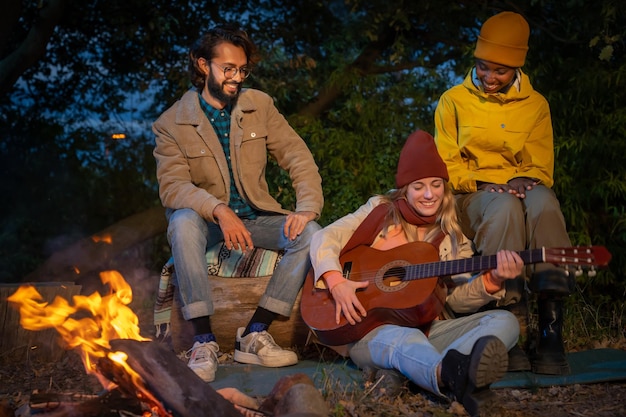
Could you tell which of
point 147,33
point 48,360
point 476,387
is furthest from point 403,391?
point 147,33

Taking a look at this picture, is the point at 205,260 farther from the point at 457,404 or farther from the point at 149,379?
the point at 457,404

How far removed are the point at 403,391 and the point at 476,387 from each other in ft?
2.03

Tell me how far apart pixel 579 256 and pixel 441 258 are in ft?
3.14

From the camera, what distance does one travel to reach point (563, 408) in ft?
12.4

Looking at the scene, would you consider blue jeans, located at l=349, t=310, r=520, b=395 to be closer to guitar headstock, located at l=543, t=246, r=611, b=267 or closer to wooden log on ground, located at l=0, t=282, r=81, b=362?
guitar headstock, located at l=543, t=246, r=611, b=267

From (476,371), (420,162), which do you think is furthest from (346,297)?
(476,371)

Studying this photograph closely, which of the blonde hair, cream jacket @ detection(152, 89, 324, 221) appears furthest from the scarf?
cream jacket @ detection(152, 89, 324, 221)

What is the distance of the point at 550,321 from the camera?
4367 mm

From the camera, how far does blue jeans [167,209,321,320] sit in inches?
179

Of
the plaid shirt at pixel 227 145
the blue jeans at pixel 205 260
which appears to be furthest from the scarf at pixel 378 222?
the plaid shirt at pixel 227 145

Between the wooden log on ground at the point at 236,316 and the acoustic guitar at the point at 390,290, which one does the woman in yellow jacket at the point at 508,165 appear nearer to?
the acoustic guitar at the point at 390,290

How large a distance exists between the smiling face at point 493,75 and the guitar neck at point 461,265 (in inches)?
48.0

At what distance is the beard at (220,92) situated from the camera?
196 inches

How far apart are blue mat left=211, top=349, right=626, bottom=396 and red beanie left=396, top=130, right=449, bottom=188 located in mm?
1042
